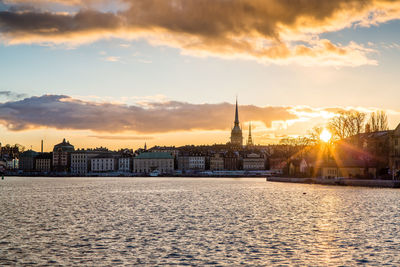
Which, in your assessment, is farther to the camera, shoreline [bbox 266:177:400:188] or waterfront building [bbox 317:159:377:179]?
waterfront building [bbox 317:159:377:179]

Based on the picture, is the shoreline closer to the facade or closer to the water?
the facade

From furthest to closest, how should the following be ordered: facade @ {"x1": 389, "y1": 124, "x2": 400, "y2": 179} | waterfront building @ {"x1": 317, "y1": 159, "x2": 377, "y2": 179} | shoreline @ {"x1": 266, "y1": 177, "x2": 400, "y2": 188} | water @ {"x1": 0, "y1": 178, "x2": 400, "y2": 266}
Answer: waterfront building @ {"x1": 317, "y1": 159, "x2": 377, "y2": 179}
facade @ {"x1": 389, "y1": 124, "x2": 400, "y2": 179}
shoreline @ {"x1": 266, "y1": 177, "x2": 400, "y2": 188}
water @ {"x1": 0, "y1": 178, "x2": 400, "y2": 266}

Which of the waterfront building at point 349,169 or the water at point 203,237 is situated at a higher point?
the waterfront building at point 349,169

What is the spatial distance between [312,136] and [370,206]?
98123 mm

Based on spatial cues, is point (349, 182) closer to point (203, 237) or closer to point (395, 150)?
point (395, 150)

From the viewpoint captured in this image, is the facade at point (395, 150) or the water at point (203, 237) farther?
the facade at point (395, 150)

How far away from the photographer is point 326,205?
51.6m

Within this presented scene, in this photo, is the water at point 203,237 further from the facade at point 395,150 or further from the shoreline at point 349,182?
the facade at point 395,150

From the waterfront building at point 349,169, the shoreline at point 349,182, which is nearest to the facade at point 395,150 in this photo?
the waterfront building at point 349,169

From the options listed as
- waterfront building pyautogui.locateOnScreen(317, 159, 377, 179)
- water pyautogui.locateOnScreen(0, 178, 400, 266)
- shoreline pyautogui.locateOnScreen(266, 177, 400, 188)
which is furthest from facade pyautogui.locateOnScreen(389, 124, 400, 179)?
water pyautogui.locateOnScreen(0, 178, 400, 266)

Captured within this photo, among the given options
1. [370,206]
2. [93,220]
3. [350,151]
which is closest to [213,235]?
[93,220]

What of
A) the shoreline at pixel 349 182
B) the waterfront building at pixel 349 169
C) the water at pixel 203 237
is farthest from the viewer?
the waterfront building at pixel 349 169

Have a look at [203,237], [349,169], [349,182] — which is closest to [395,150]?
[349,169]

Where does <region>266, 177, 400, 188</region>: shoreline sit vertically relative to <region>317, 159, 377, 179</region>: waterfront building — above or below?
below
